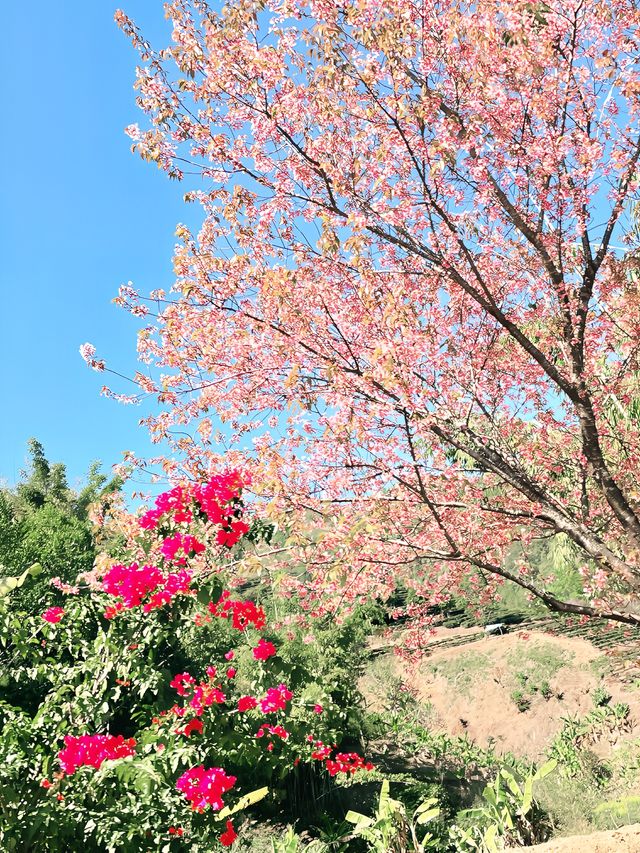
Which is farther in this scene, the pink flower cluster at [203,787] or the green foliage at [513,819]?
the green foliage at [513,819]

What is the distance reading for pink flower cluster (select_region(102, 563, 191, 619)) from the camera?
3322 millimetres

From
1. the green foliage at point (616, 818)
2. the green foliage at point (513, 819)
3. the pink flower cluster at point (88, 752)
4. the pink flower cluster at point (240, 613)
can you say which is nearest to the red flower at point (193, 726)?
the pink flower cluster at point (88, 752)

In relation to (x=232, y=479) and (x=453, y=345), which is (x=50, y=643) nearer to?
(x=232, y=479)

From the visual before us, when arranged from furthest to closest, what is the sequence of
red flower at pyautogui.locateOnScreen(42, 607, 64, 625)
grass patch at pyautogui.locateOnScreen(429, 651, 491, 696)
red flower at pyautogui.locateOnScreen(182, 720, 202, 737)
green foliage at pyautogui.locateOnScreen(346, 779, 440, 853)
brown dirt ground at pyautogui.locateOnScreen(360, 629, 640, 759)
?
grass patch at pyautogui.locateOnScreen(429, 651, 491, 696) → brown dirt ground at pyautogui.locateOnScreen(360, 629, 640, 759) → green foliage at pyautogui.locateOnScreen(346, 779, 440, 853) → red flower at pyautogui.locateOnScreen(42, 607, 64, 625) → red flower at pyautogui.locateOnScreen(182, 720, 202, 737)

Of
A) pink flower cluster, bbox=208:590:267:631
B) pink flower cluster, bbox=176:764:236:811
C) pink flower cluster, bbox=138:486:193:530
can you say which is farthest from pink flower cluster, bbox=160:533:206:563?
pink flower cluster, bbox=176:764:236:811

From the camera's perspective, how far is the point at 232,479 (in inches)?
143

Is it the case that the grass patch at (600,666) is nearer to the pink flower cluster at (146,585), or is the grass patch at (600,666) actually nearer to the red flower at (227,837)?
the red flower at (227,837)

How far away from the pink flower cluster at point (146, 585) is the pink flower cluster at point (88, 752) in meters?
0.76

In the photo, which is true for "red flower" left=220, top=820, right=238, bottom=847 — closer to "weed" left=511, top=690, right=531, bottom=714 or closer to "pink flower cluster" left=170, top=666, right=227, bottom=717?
"pink flower cluster" left=170, top=666, right=227, bottom=717

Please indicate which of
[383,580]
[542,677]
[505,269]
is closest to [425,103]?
[505,269]

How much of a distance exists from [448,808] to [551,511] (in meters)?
7.02

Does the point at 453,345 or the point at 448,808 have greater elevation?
the point at 453,345

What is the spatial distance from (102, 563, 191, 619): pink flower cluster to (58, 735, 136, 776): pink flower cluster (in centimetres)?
76

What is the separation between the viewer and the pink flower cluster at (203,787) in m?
3.34
